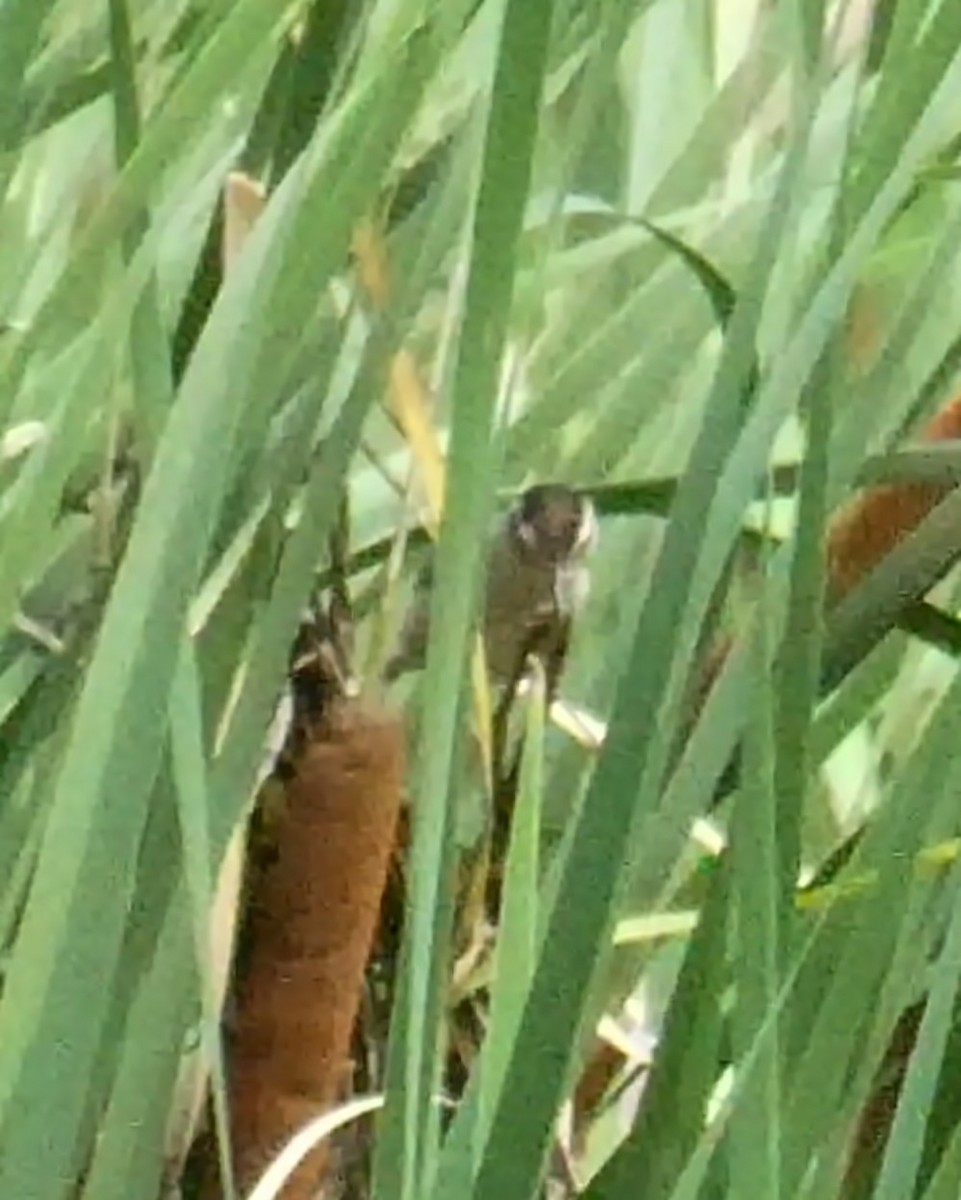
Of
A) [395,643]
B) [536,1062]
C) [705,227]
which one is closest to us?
[536,1062]

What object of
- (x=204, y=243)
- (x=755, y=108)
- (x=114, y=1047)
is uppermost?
(x=755, y=108)

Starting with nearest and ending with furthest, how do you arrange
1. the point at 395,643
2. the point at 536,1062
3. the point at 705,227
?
the point at 536,1062, the point at 395,643, the point at 705,227

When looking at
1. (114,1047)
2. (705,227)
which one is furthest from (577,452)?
(114,1047)

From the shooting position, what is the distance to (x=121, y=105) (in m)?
0.26

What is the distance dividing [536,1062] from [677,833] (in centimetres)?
4

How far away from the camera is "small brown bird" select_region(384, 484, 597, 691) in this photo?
29 centimetres

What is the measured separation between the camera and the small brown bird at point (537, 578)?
0.29 meters

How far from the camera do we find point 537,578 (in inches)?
11.7

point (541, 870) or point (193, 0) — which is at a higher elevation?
point (193, 0)

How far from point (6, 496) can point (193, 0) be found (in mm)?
79

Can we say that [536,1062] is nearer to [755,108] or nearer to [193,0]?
[193,0]

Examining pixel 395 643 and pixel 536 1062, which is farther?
pixel 395 643

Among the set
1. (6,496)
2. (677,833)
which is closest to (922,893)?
(677,833)

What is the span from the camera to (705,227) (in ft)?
1.42
